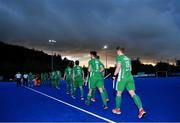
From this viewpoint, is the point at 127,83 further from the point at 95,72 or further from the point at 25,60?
the point at 25,60

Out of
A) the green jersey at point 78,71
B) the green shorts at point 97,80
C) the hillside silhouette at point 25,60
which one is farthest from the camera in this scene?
the hillside silhouette at point 25,60

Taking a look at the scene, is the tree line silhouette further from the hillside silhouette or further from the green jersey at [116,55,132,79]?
the green jersey at [116,55,132,79]

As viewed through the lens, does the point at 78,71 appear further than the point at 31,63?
No

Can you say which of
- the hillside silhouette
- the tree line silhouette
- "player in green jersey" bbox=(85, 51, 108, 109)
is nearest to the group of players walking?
"player in green jersey" bbox=(85, 51, 108, 109)

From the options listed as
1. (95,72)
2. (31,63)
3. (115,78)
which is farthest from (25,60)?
(115,78)

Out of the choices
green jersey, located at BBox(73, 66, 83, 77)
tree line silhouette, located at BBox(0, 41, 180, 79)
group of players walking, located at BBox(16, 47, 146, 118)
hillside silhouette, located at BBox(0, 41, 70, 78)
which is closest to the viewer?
group of players walking, located at BBox(16, 47, 146, 118)

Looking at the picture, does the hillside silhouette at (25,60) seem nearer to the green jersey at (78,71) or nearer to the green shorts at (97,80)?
the green jersey at (78,71)

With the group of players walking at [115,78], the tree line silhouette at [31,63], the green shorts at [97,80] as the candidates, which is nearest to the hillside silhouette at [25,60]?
the tree line silhouette at [31,63]

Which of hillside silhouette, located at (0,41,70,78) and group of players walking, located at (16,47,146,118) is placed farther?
hillside silhouette, located at (0,41,70,78)

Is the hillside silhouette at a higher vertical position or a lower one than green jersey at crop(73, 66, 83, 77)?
higher

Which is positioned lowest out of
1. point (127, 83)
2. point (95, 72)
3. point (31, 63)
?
point (127, 83)

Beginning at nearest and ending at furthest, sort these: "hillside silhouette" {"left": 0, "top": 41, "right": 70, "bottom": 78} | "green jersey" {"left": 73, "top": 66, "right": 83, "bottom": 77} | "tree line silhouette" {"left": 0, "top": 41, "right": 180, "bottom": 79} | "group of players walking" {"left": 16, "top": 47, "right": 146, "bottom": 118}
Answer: "group of players walking" {"left": 16, "top": 47, "right": 146, "bottom": 118} → "green jersey" {"left": 73, "top": 66, "right": 83, "bottom": 77} → "tree line silhouette" {"left": 0, "top": 41, "right": 180, "bottom": 79} → "hillside silhouette" {"left": 0, "top": 41, "right": 70, "bottom": 78}

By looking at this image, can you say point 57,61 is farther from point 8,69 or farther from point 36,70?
point 8,69

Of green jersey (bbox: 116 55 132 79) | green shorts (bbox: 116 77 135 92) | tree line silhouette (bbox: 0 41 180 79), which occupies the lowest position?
green shorts (bbox: 116 77 135 92)
